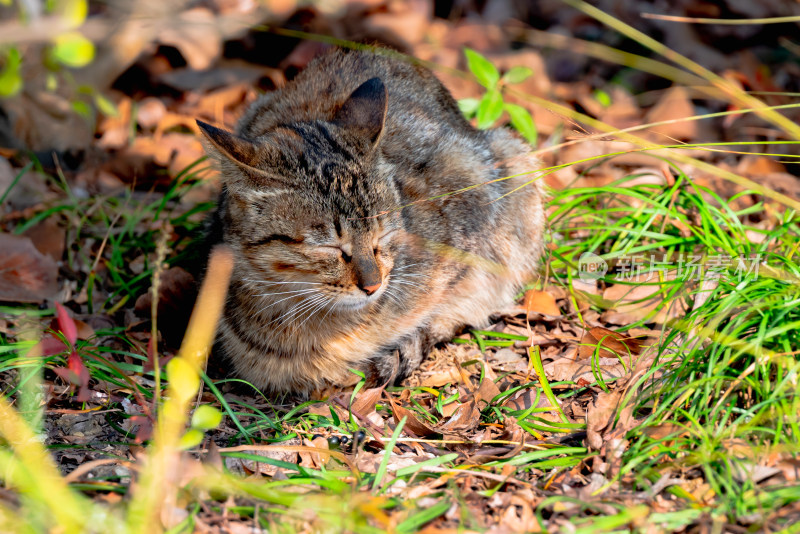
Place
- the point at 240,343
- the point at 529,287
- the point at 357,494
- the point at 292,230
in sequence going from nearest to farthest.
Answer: the point at 357,494 < the point at 292,230 < the point at 240,343 < the point at 529,287

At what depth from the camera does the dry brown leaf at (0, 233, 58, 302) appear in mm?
3996

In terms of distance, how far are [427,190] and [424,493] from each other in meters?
1.78

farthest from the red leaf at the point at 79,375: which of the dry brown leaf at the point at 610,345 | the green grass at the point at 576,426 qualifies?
the dry brown leaf at the point at 610,345

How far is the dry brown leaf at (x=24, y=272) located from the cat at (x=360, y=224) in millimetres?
1114

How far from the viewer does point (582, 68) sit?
264 inches

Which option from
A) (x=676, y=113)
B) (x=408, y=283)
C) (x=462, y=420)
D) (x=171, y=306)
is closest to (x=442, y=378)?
(x=462, y=420)

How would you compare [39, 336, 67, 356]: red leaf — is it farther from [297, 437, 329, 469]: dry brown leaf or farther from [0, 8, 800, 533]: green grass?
[297, 437, 329, 469]: dry brown leaf

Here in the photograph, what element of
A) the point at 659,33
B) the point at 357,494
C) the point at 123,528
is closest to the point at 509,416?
the point at 357,494

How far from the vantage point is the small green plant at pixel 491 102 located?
4.43m

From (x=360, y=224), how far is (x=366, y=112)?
664mm

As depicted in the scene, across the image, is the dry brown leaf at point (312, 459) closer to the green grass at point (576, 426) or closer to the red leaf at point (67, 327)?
the green grass at point (576, 426)

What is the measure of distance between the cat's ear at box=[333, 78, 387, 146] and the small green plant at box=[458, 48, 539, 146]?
104 centimetres

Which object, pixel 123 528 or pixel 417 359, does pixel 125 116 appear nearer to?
pixel 417 359

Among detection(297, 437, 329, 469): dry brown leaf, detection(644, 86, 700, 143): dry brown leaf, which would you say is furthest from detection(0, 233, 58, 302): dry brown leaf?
detection(644, 86, 700, 143): dry brown leaf
